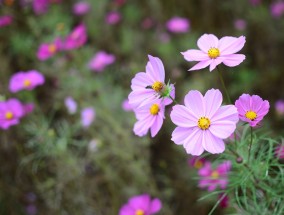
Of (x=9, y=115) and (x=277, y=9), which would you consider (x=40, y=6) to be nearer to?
(x=9, y=115)

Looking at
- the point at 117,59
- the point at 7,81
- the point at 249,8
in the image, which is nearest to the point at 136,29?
the point at 117,59

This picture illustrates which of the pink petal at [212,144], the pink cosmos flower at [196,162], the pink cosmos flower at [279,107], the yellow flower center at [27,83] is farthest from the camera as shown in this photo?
the pink cosmos flower at [279,107]

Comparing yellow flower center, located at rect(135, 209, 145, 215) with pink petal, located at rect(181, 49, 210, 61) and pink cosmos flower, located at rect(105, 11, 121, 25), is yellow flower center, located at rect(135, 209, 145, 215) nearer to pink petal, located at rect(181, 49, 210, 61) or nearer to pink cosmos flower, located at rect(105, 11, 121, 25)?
pink petal, located at rect(181, 49, 210, 61)

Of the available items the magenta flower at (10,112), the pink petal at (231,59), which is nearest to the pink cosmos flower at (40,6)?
the magenta flower at (10,112)

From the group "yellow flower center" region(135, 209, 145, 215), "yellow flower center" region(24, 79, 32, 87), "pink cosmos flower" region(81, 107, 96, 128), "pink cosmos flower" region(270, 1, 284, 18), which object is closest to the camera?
"yellow flower center" region(135, 209, 145, 215)

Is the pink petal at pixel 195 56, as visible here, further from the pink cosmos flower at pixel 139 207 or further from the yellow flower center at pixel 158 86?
the pink cosmos flower at pixel 139 207

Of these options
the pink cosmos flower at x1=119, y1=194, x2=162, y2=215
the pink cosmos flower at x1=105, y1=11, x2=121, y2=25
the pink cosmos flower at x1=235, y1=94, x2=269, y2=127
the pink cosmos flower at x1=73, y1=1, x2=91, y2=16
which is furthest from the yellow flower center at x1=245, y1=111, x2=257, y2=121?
the pink cosmos flower at x1=73, y1=1, x2=91, y2=16

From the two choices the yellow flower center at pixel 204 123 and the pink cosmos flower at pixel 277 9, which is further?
the pink cosmos flower at pixel 277 9
